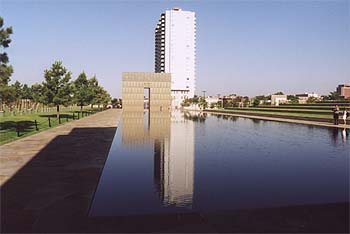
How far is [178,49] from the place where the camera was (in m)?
134

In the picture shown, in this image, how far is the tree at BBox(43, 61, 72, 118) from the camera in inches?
1090

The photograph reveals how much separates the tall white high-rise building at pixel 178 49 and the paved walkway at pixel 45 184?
119m

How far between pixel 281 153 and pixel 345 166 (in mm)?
2863

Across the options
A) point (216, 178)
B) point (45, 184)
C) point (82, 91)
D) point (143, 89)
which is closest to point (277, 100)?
point (143, 89)

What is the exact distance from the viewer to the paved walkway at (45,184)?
496cm

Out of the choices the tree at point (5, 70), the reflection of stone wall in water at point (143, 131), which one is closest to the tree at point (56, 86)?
the reflection of stone wall in water at point (143, 131)

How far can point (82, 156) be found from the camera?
10.6m

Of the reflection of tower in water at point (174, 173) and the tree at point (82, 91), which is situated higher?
the tree at point (82, 91)

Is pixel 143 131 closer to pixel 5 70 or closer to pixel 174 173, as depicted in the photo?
pixel 5 70

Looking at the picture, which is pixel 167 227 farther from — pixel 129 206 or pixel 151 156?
pixel 151 156

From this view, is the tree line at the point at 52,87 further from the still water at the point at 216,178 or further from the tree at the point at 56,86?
the still water at the point at 216,178

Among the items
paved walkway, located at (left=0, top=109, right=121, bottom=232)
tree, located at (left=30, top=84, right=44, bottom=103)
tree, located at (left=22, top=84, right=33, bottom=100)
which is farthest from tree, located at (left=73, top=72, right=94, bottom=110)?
tree, located at (left=22, top=84, right=33, bottom=100)

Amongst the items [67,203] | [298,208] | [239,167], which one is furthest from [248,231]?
[239,167]

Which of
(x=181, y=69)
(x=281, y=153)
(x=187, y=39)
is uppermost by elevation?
(x=187, y=39)
